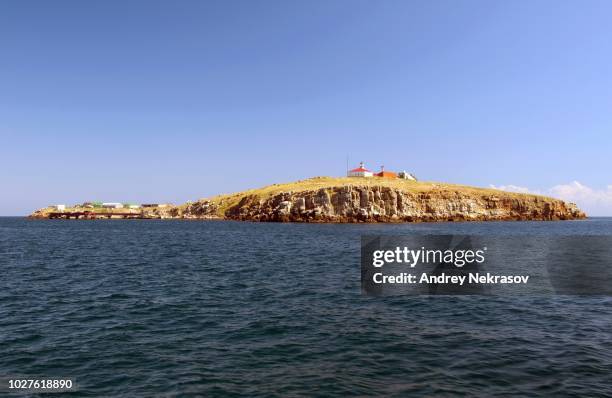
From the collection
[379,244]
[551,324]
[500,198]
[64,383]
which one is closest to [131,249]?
[379,244]

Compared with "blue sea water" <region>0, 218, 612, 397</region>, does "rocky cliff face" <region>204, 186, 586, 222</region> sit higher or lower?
higher

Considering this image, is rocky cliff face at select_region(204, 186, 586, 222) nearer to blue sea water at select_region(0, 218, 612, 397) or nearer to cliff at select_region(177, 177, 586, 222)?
cliff at select_region(177, 177, 586, 222)

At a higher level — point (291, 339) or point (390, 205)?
point (390, 205)

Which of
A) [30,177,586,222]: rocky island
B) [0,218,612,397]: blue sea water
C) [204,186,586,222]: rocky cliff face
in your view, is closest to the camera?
[0,218,612,397]: blue sea water

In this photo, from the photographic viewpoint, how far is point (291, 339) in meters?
19.6

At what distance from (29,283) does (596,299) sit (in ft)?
151

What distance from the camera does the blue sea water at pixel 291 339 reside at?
14.8 metres

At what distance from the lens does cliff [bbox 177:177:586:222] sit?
156125mm

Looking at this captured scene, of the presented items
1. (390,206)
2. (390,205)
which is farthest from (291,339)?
(390,205)

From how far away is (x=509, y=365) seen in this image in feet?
53.8

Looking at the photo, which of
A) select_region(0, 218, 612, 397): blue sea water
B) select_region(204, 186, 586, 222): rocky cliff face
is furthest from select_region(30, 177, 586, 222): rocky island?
select_region(0, 218, 612, 397): blue sea water

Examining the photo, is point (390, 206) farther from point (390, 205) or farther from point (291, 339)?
point (291, 339)

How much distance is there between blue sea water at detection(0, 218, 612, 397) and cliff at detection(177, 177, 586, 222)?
121m

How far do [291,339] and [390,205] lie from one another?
144269 millimetres
